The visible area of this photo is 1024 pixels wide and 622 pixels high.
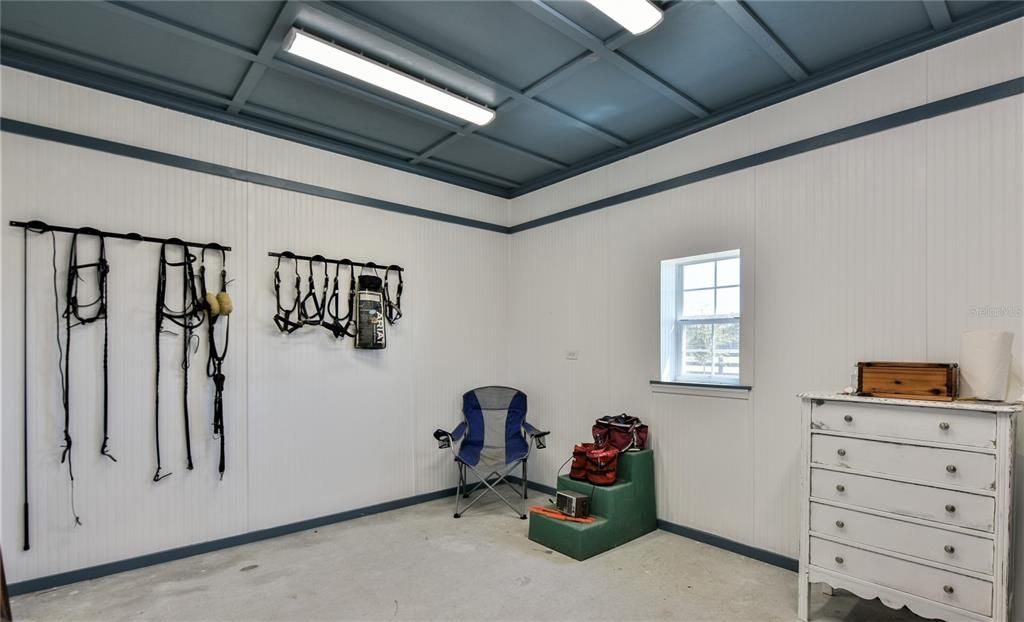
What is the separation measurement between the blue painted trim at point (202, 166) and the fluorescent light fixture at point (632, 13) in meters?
2.57

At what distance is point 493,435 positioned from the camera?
15.3 feet

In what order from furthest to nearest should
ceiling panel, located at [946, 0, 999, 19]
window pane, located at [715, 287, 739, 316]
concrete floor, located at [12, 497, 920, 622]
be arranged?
window pane, located at [715, 287, 739, 316]
concrete floor, located at [12, 497, 920, 622]
ceiling panel, located at [946, 0, 999, 19]

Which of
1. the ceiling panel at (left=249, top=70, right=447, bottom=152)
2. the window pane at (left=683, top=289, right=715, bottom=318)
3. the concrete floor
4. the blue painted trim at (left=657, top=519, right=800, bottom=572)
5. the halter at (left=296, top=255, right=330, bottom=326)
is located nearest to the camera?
the concrete floor

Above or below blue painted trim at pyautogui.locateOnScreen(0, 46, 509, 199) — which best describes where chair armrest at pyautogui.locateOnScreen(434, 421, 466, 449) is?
below

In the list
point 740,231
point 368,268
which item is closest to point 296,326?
point 368,268

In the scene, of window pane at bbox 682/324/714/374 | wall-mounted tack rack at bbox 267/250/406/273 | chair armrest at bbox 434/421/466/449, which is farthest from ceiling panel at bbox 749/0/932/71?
chair armrest at bbox 434/421/466/449

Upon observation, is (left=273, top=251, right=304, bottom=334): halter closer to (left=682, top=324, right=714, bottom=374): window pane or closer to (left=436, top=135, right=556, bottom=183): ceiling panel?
(left=436, top=135, right=556, bottom=183): ceiling panel

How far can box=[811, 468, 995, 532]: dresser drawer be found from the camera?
2131mm

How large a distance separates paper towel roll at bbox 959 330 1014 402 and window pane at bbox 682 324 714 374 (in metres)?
1.54

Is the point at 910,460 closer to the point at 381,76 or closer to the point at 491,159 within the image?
the point at 381,76

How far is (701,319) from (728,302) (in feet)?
0.77

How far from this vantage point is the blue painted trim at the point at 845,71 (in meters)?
2.51

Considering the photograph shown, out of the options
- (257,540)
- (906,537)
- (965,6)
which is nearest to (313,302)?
(257,540)

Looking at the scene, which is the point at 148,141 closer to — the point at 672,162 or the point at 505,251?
the point at 505,251
